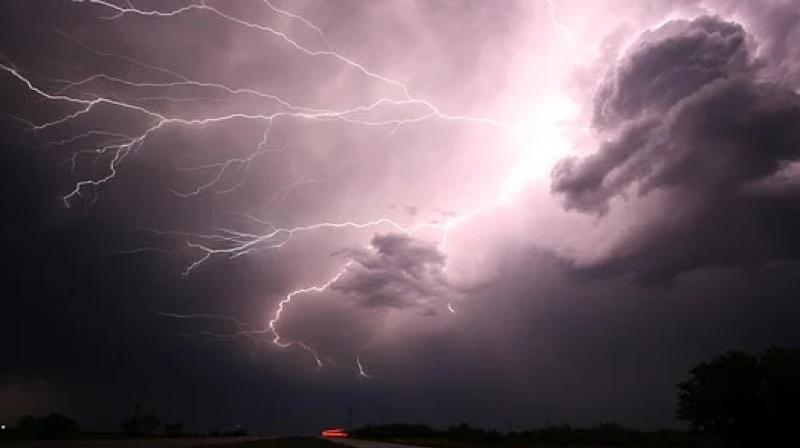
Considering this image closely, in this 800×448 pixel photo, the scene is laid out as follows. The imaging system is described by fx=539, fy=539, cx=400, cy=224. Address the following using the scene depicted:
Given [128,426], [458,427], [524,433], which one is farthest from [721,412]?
[128,426]

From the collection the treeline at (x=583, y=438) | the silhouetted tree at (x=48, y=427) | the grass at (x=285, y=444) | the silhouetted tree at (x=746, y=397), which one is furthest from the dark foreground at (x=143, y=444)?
the silhouetted tree at (x=746, y=397)

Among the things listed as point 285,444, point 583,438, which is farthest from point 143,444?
point 583,438

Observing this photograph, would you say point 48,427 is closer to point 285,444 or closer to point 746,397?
point 285,444

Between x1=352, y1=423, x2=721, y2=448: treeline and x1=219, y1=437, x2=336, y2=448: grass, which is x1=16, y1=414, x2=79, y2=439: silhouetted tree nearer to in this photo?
x1=219, y1=437, x2=336, y2=448: grass

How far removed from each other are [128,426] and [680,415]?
272 ft

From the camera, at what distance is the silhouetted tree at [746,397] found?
71.7 feet

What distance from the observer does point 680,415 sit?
25141 mm

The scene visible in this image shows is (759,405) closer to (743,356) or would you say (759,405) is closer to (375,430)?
(743,356)

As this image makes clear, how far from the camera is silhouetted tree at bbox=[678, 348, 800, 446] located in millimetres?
21859

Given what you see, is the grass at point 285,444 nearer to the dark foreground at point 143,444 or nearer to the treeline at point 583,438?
the dark foreground at point 143,444

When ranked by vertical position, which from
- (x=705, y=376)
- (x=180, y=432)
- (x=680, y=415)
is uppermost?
(x=705, y=376)

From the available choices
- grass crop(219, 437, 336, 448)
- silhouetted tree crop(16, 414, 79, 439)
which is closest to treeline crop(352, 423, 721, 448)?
grass crop(219, 437, 336, 448)

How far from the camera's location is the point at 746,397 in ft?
76.6

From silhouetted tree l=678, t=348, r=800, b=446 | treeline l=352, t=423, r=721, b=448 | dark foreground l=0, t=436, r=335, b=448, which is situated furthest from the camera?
treeline l=352, t=423, r=721, b=448
